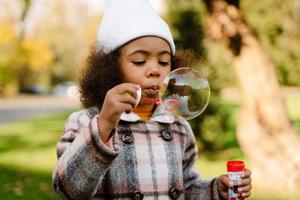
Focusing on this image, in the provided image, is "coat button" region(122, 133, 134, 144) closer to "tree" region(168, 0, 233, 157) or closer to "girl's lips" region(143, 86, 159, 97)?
"girl's lips" region(143, 86, 159, 97)

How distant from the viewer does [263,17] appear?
35250mm

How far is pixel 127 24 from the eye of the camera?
2.13 m

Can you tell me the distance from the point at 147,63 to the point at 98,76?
0.30 metres

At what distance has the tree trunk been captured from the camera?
6.54 meters

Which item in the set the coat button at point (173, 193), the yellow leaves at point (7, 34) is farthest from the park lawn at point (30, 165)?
the yellow leaves at point (7, 34)

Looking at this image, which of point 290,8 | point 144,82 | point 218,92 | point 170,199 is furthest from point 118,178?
point 290,8

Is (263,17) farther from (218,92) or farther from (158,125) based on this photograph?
(158,125)

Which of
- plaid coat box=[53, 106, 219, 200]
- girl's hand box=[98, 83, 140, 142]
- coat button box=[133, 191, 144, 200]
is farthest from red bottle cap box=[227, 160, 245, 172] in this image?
girl's hand box=[98, 83, 140, 142]

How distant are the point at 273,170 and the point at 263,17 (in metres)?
29.9

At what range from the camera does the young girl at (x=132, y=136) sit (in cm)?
179

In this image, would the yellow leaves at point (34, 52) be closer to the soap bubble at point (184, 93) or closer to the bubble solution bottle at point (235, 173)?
the soap bubble at point (184, 93)

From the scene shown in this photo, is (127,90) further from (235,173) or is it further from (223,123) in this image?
(223,123)

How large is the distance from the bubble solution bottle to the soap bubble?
1.18 feet

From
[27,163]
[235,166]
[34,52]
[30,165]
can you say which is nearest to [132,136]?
[235,166]
